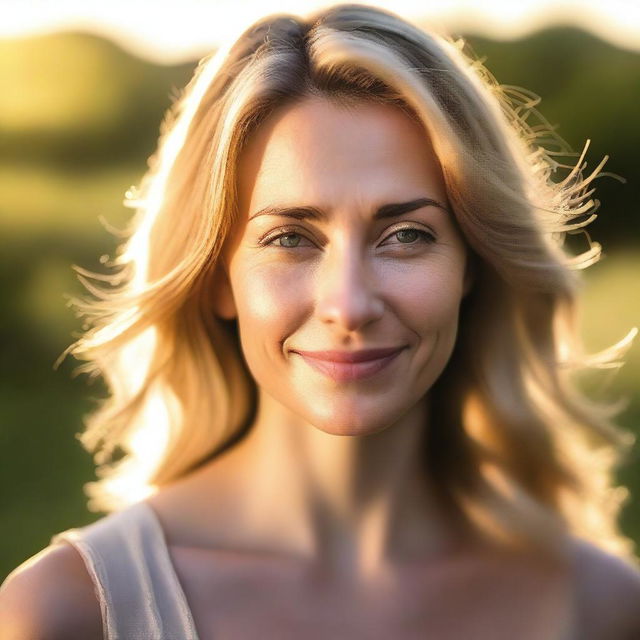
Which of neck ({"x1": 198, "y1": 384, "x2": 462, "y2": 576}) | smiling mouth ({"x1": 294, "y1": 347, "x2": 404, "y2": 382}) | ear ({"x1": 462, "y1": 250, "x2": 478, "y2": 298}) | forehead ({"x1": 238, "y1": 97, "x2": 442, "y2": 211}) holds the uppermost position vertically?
forehead ({"x1": 238, "y1": 97, "x2": 442, "y2": 211})

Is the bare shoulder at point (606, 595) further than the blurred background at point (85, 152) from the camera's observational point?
No

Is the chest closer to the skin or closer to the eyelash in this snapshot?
the skin

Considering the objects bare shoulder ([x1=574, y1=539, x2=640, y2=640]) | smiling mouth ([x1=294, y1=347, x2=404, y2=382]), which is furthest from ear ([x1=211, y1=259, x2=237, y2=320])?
bare shoulder ([x1=574, y1=539, x2=640, y2=640])

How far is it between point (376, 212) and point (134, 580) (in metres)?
0.85

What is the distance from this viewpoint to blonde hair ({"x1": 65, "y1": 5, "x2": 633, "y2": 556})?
2330 mm

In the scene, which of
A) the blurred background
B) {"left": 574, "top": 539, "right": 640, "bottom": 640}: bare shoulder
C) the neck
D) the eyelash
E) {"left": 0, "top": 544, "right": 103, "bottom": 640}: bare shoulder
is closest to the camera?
{"left": 0, "top": 544, "right": 103, "bottom": 640}: bare shoulder

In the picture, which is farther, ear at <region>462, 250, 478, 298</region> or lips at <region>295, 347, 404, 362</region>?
ear at <region>462, 250, 478, 298</region>

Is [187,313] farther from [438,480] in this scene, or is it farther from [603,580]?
[603,580]

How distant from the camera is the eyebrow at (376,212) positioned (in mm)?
2236

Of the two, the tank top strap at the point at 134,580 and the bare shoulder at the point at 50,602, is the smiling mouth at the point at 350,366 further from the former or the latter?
the bare shoulder at the point at 50,602

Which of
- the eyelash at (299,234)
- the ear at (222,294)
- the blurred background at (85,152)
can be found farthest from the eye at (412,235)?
the blurred background at (85,152)

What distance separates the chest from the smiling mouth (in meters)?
0.43

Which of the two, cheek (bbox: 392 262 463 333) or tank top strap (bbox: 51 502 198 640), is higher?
cheek (bbox: 392 262 463 333)

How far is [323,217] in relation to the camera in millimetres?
2236
